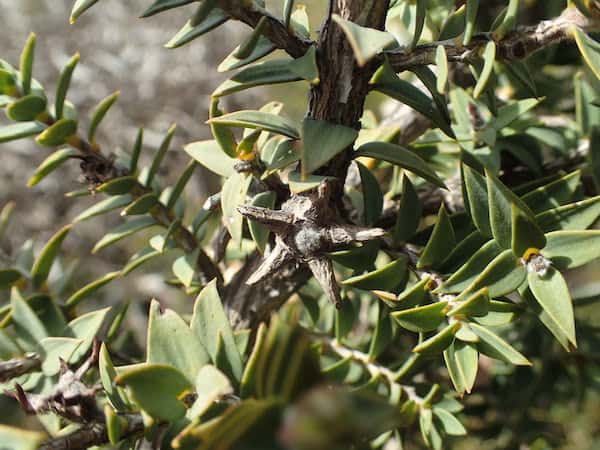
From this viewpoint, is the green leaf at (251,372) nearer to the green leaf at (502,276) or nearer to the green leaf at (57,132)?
the green leaf at (502,276)

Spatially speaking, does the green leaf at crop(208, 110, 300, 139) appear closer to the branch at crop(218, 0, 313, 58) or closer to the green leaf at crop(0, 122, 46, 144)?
the branch at crop(218, 0, 313, 58)

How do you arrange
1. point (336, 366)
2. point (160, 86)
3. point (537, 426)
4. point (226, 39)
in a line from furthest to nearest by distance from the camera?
point (226, 39) → point (160, 86) → point (537, 426) → point (336, 366)

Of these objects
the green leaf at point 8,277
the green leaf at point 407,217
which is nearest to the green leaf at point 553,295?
the green leaf at point 407,217

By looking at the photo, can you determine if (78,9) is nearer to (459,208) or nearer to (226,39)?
(459,208)

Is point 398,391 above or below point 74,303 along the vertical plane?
below

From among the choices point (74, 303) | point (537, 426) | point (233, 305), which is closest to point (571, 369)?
point (537, 426)

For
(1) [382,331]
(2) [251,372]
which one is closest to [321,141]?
(2) [251,372]

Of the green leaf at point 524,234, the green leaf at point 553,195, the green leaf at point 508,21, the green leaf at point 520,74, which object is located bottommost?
the green leaf at point 553,195
